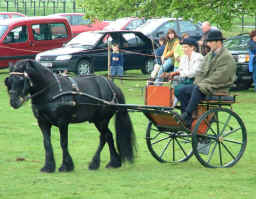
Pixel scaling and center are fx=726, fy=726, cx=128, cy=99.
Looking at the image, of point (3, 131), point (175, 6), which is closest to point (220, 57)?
point (3, 131)

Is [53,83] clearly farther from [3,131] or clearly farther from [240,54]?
[240,54]

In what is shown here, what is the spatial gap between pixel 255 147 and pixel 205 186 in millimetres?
3368

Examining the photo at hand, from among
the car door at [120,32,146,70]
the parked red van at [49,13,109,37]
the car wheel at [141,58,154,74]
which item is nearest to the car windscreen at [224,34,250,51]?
the car door at [120,32,146,70]

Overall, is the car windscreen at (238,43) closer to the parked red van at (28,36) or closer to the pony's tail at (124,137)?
the parked red van at (28,36)

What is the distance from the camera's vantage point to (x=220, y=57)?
31.9ft

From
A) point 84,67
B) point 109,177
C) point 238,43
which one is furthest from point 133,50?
point 109,177

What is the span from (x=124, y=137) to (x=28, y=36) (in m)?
16.8

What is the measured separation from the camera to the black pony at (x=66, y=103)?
361 inches

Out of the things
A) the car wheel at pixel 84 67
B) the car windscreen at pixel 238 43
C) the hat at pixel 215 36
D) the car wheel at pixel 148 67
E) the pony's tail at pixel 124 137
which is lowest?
the car wheel at pixel 148 67

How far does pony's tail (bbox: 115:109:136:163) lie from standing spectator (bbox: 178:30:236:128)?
0.80 metres

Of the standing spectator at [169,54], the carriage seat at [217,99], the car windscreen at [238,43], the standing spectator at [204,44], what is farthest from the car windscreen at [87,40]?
the carriage seat at [217,99]

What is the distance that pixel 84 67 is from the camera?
2458 centimetres

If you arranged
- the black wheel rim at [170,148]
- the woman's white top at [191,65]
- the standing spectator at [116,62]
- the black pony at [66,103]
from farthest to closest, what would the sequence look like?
the standing spectator at [116,62]
the black wheel rim at [170,148]
the woman's white top at [191,65]
the black pony at [66,103]

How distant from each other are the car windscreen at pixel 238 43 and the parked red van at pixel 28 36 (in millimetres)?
7651
